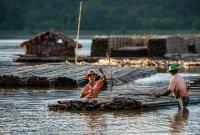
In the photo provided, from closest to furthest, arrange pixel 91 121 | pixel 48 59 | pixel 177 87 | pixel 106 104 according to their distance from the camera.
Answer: pixel 91 121 → pixel 177 87 → pixel 106 104 → pixel 48 59

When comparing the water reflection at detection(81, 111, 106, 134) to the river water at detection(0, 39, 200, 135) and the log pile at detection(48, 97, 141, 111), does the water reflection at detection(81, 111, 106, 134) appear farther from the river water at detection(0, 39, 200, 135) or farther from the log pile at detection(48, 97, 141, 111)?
the log pile at detection(48, 97, 141, 111)

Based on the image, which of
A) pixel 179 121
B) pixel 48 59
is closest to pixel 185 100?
pixel 179 121

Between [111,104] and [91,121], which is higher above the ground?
[111,104]

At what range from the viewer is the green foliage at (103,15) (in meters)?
133

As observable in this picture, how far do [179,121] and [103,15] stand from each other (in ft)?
395

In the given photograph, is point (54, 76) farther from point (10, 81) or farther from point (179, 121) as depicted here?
point (179, 121)

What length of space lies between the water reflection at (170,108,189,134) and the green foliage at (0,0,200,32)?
356 ft

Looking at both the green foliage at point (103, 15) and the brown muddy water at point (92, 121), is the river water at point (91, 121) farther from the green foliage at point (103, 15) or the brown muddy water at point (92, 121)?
the green foliage at point (103, 15)

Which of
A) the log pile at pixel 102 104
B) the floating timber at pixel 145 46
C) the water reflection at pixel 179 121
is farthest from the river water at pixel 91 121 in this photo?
the floating timber at pixel 145 46

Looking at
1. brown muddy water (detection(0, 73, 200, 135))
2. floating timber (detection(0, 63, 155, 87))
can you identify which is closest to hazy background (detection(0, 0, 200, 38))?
floating timber (detection(0, 63, 155, 87))

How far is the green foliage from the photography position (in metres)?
133

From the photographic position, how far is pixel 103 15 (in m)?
140

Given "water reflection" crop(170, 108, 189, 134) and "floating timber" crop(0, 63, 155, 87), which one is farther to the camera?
"floating timber" crop(0, 63, 155, 87)

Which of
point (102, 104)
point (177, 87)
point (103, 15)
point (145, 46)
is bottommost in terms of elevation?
point (102, 104)
